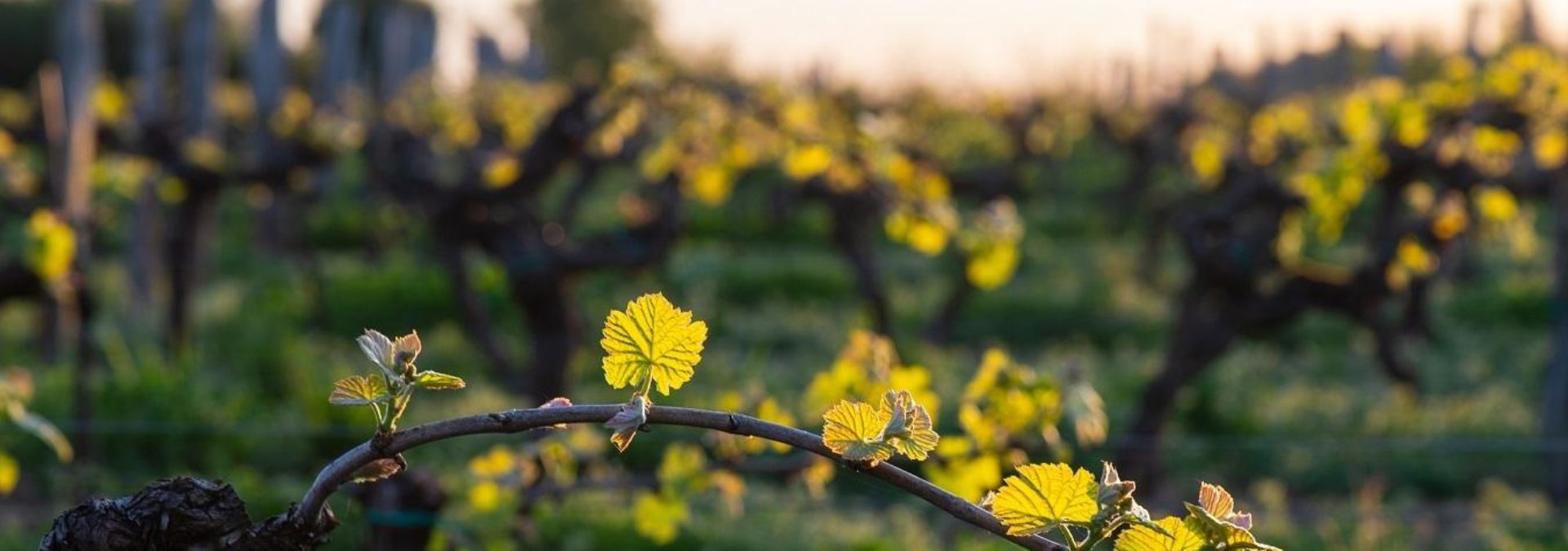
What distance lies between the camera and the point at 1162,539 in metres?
1.29

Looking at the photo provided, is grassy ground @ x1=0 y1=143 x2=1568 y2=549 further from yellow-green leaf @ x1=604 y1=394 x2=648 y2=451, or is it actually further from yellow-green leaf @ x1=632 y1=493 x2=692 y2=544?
yellow-green leaf @ x1=604 y1=394 x2=648 y2=451

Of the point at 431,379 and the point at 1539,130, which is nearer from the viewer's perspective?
the point at 431,379

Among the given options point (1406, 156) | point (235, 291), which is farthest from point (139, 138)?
point (1406, 156)

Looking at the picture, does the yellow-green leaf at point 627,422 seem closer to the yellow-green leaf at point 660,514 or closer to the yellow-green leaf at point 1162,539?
the yellow-green leaf at point 1162,539

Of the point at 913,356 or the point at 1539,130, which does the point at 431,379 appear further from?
the point at 913,356

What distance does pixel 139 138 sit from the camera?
35.0 ft

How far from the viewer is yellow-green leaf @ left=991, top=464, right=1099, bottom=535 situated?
4.14 feet

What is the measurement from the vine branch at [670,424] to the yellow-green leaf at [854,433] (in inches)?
0.4

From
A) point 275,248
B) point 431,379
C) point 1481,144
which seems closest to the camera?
point 431,379

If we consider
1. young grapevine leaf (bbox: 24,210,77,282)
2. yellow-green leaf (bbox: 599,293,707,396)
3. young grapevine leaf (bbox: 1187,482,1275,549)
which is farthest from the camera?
young grapevine leaf (bbox: 24,210,77,282)

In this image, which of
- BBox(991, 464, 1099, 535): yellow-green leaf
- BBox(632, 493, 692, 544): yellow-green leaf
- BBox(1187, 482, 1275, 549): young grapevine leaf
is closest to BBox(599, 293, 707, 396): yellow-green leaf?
BBox(991, 464, 1099, 535): yellow-green leaf

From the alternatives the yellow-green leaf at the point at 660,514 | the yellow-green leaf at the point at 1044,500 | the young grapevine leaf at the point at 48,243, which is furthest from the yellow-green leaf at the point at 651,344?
the young grapevine leaf at the point at 48,243

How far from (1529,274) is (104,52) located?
2498 cm

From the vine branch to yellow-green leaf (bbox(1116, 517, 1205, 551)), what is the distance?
55 millimetres
